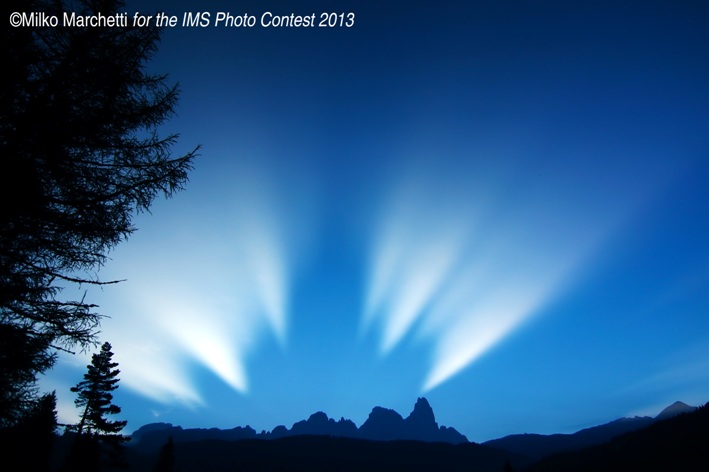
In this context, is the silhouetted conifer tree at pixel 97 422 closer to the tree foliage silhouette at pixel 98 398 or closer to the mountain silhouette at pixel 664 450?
the tree foliage silhouette at pixel 98 398

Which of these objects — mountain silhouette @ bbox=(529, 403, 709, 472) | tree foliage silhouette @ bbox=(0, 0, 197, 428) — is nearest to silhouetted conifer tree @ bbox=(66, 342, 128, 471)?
tree foliage silhouette @ bbox=(0, 0, 197, 428)

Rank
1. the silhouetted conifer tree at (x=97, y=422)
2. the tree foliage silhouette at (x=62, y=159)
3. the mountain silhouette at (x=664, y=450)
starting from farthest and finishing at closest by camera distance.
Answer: the mountain silhouette at (x=664, y=450)
the silhouetted conifer tree at (x=97, y=422)
the tree foliage silhouette at (x=62, y=159)

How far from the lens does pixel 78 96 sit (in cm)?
534

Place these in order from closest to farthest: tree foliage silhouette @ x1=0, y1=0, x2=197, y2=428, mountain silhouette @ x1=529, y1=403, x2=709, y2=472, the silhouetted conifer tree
Answer: tree foliage silhouette @ x1=0, y1=0, x2=197, y2=428
the silhouetted conifer tree
mountain silhouette @ x1=529, y1=403, x2=709, y2=472

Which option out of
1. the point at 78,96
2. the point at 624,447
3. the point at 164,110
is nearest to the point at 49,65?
the point at 78,96

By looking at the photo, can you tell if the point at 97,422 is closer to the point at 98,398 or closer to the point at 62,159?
the point at 98,398

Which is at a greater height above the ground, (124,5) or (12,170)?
(124,5)

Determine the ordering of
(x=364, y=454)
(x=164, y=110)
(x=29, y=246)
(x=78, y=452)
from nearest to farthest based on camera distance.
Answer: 1. (x=29, y=246)
2. (x=164, y=110)
3. (x=78, y=452)
4. (x=364, y=454)

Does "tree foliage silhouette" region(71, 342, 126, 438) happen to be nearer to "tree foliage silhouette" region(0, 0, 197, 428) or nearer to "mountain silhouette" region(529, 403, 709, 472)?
"tree foliage silhouette" region(0, 0, 197, 428)

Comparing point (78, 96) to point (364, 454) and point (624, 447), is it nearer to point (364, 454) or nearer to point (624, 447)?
point (624, 447)

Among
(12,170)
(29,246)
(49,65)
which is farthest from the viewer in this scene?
(29,246)

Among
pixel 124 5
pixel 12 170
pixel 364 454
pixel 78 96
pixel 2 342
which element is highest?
pixel 124 5

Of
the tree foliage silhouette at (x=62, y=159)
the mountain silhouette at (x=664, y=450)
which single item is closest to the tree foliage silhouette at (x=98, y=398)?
the tree foliage silhouette at (x=62, y=159)

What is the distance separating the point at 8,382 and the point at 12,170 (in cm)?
511
